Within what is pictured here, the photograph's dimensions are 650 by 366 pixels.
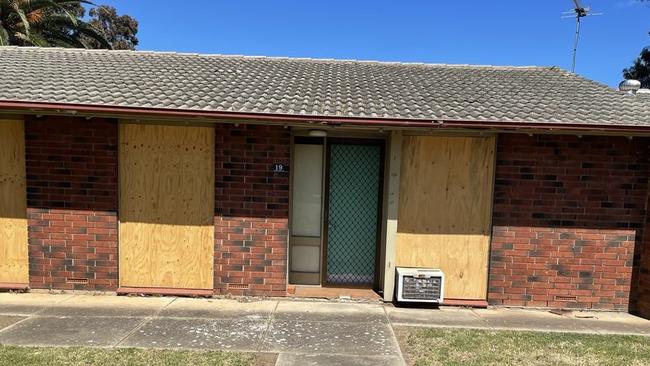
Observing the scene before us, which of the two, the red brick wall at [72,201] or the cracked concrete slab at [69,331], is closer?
the cracked concrete slab at [69,331]

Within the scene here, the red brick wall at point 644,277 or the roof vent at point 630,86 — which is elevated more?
the roof vent at point 630,86

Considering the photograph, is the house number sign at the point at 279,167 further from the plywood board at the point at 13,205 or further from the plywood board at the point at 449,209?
the plywood board at the point at 13,205

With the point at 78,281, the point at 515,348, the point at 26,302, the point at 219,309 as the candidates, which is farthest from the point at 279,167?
the point at 26,302

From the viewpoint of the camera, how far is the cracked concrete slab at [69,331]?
432 cm

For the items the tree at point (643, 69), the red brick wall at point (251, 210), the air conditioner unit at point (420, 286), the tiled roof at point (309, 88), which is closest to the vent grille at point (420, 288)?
the air conditioner unit at point (420, 286)

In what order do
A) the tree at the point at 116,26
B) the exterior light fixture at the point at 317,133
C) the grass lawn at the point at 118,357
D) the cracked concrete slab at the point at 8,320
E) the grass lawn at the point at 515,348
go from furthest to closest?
the tree at the point at 116,26 → the exterior light fixture at the point at 317,133 → the cracked concrete slab at the point at 8,320 → the grass lawn at the point at 515,348 → the grass lawn at the point at 118,357

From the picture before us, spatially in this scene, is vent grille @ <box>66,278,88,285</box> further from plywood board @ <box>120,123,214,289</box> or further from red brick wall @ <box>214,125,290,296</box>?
red brick wall @ <box>214,125,290,296</box>

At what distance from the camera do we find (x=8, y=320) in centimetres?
488

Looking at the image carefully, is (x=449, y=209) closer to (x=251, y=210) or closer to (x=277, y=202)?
(x=277, y=202)

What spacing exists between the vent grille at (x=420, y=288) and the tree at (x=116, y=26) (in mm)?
36590

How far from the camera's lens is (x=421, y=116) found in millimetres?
5641

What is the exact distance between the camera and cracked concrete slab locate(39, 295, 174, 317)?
5.19m

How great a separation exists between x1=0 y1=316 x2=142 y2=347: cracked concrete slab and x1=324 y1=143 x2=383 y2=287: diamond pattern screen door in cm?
286

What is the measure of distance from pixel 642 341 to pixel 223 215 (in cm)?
529
